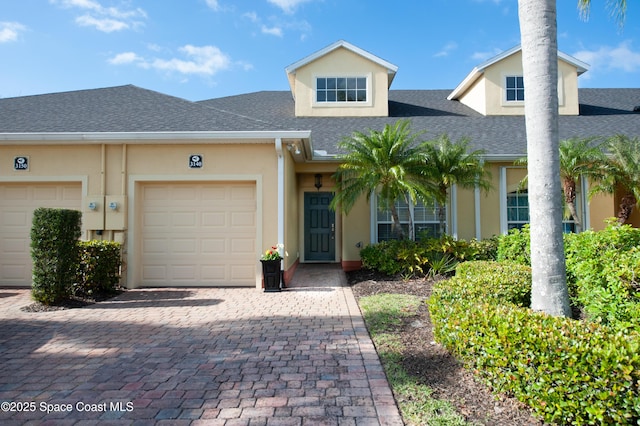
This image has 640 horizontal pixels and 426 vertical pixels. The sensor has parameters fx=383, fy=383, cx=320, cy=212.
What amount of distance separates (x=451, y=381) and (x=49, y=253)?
6.53 meters

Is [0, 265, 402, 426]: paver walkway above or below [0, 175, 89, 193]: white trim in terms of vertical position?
below

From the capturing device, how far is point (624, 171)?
909 centimetres

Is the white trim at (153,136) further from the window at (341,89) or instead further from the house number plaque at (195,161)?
the window at (341,89)

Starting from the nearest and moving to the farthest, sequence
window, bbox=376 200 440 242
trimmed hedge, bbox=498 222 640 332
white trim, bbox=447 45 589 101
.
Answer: trimmed hedge, bbox=498 222 640 332
window, bbox=376 200 440 242
white trim, bbox=447 45 589 101

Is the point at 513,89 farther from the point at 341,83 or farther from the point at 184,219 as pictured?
the point at 184,219

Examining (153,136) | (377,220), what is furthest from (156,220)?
(377,220)

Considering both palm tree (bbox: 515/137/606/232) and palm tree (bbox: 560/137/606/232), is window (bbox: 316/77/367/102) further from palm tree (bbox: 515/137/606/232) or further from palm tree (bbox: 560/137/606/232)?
palm tree (bbox: 560/137/606/232)

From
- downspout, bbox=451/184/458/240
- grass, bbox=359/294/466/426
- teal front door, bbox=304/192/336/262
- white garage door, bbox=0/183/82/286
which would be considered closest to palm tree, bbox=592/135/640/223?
downspout, bbox=451/184/458/240

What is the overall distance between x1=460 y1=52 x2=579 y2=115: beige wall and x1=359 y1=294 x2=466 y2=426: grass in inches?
363

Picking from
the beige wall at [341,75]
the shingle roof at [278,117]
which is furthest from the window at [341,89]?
the shingle roof at [278,117]

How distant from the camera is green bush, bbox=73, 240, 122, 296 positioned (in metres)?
7.16

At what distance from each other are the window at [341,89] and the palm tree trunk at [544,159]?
9.25 metres

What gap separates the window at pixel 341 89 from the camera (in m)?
13.1

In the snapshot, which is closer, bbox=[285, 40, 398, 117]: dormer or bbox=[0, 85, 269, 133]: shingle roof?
bbox=[0, 85, 269, 133]: shingle roof
